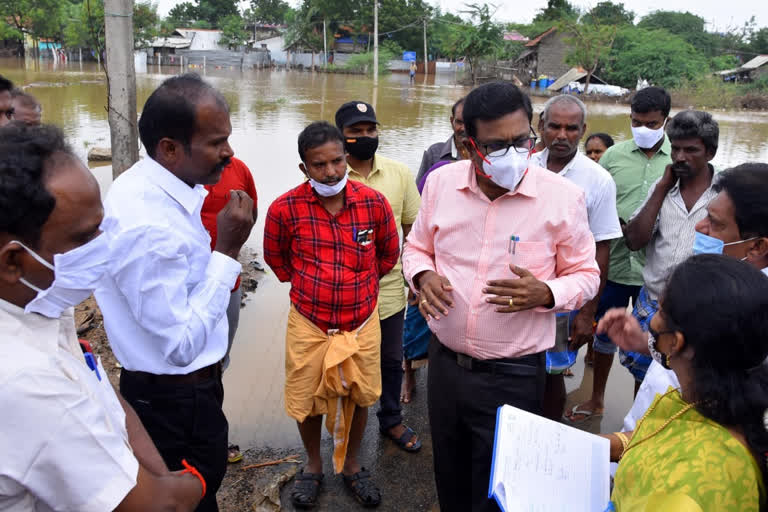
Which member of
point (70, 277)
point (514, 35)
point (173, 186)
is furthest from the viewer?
point (514, 35)

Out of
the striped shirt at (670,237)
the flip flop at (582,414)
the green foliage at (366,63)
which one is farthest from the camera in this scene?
the green foliage at (366,63)

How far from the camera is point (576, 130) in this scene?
3.30m

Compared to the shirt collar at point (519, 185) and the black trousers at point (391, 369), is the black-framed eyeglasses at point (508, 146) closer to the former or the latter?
the shirt collar at point (519, 185)

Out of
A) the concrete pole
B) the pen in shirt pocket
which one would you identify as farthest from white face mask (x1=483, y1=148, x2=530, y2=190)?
the concrete pole

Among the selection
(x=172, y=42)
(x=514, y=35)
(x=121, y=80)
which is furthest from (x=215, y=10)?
(x=121, y=80)

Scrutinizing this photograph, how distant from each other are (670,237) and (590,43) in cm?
3204

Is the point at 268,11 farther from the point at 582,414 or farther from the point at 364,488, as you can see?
the point at 364,488

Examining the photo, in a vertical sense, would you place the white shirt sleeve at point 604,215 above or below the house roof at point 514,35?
below

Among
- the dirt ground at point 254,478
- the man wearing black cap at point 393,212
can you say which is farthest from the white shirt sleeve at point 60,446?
the man wearing black cap at point 393,212

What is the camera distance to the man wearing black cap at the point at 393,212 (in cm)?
331

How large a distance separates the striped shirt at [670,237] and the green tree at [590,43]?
2961 centimetres

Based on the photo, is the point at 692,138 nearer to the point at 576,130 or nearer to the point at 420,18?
the point at 576,130

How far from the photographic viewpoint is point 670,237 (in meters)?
2.93

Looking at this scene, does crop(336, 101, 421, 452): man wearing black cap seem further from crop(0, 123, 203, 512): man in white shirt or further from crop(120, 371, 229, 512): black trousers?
crop(0, 123, 203, 512): man in white shirt
